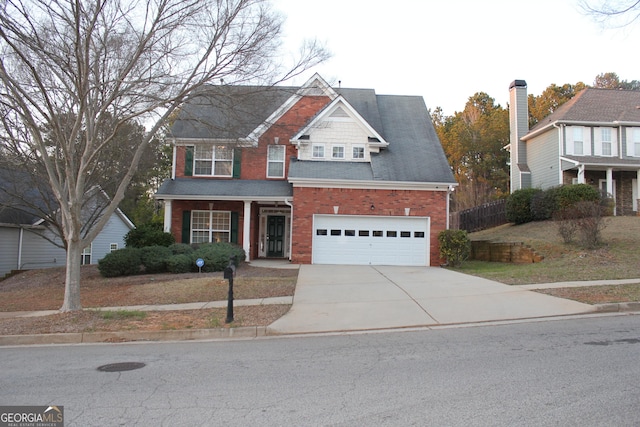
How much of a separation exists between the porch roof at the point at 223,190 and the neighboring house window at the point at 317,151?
68.5 inches

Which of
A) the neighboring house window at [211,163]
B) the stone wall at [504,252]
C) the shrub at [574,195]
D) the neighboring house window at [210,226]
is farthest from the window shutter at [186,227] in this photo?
the shrub at [574,195]

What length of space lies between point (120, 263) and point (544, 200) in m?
19.1

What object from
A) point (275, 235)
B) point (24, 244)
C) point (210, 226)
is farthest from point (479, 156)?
point (24, 244)

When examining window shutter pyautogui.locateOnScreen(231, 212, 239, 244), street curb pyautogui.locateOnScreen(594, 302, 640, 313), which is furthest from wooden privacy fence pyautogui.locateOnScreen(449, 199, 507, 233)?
street curb pyautogui.locateOnScreen(594, 302, 640, 313)

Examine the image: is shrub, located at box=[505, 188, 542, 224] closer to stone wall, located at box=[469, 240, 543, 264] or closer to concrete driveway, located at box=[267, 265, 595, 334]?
stone wall, located at box=[469, 240, 543, 264]

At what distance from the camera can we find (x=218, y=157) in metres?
21.5

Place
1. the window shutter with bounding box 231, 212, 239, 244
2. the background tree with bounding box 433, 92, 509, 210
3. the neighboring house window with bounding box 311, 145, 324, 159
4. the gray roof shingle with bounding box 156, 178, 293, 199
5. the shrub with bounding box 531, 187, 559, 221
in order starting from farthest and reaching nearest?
the background tree with bounding box 433, 92, 509, 210
the shrub with bounding box 531, 187, 559, 221
the neighboring house window with bounding box 311, 145, 324, 159
the window shutter with bounding box 231, 212, 239, 244
the gray roof shingle with bounding box 156, 178, 293, 199

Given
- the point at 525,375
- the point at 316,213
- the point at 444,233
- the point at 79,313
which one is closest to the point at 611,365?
the point at 525,375

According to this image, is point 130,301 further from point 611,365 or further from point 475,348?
point 611,365

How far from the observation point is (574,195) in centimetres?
2178

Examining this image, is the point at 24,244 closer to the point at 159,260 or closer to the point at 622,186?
the point at 159,260

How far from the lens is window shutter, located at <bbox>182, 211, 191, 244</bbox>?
814 inches

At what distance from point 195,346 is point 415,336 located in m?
3.58

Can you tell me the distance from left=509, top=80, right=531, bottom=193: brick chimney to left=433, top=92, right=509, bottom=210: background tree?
7.62 m
